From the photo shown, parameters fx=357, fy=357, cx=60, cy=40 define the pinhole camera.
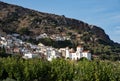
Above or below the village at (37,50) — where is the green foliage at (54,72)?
below

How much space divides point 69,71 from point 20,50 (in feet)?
186

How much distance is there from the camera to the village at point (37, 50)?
10519 cm

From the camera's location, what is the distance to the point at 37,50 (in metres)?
116

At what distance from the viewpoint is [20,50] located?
360ft

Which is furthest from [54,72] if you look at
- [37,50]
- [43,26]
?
[43,26]

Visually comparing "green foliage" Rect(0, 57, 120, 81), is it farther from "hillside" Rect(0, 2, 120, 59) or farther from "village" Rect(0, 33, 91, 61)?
"hillside" Rect(0, 2, 120, 59)

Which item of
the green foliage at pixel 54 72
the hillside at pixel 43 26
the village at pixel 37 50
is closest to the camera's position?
the green foliage at pixel 54 72

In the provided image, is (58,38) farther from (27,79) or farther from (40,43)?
(27,79)

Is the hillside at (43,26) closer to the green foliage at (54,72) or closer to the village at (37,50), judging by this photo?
the village at (37,50)

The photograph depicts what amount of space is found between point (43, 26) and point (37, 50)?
39.4m

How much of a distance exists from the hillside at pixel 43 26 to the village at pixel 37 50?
11.0 m

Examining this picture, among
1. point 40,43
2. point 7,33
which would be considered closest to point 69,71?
point 40,43

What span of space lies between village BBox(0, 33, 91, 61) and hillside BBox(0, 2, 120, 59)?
11.0 m

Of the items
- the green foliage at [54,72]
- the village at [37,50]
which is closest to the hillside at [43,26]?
the village at [37,50]
